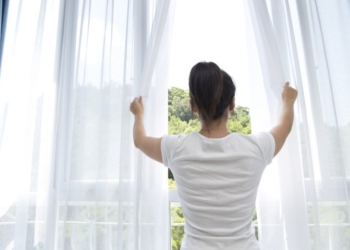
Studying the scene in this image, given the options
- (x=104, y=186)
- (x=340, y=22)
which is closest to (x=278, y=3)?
(x=340, y=22)

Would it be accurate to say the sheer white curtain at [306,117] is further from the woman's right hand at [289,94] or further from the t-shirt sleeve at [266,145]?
the t-shirt sleeve at [266,145]

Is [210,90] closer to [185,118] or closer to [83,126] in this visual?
[185,118]

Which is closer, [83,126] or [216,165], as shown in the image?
[216,165]

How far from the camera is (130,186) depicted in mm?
1141

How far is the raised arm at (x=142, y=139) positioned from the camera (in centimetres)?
97

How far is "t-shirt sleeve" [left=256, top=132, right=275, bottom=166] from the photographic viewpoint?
91cm

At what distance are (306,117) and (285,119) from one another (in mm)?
129

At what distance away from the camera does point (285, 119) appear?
3.24ft

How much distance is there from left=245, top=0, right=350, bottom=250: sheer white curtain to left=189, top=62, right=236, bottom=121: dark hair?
21cm

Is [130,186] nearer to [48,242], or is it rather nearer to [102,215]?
[102,215]

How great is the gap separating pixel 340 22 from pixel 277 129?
0.56m

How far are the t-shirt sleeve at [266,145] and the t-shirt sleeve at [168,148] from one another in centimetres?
28

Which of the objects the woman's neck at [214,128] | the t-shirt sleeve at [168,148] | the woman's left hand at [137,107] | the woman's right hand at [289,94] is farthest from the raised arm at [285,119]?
the woman's left hand at [137,107]

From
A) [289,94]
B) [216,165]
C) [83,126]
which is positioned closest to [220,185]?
[216,165]
